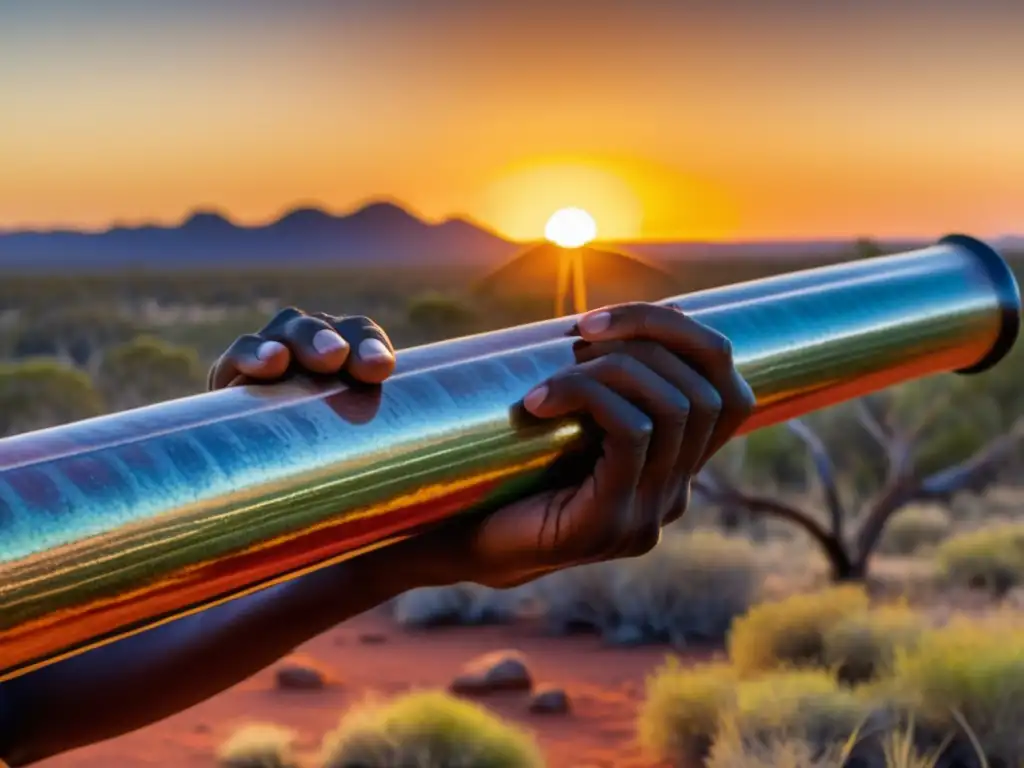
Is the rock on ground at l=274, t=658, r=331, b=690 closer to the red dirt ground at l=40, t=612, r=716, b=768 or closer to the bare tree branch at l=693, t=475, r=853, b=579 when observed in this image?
the red dirt ground at l=40, t=612, r=716, b=768

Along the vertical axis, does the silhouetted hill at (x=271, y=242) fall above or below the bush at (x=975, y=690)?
below

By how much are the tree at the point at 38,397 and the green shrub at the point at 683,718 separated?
12443 mm

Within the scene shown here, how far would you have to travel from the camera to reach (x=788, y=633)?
25.6ft

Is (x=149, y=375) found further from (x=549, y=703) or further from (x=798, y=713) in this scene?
(x=798, y=713)

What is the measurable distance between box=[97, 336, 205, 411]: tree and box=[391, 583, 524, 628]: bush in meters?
12.6

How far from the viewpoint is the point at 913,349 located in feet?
3.59

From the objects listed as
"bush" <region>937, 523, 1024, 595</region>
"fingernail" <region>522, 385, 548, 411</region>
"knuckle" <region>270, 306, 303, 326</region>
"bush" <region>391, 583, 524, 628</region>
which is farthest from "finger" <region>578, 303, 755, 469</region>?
"bush" <region>937, 523, 1024, 595</region>

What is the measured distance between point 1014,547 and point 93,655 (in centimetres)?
1042

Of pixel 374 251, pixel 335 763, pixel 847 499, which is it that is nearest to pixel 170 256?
pixel 374 251

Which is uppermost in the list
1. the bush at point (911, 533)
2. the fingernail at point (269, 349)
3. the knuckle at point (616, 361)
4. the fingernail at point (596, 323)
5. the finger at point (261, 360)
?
the fingernail at point (269, 349)

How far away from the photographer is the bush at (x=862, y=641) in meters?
7.43

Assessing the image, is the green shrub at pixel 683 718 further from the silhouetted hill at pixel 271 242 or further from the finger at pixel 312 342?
the silhouetted hill at pixel 271 242

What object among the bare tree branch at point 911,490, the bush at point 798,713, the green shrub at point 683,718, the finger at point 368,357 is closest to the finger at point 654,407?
the finger at point 368,357

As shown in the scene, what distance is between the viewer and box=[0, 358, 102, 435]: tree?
17.5 m
